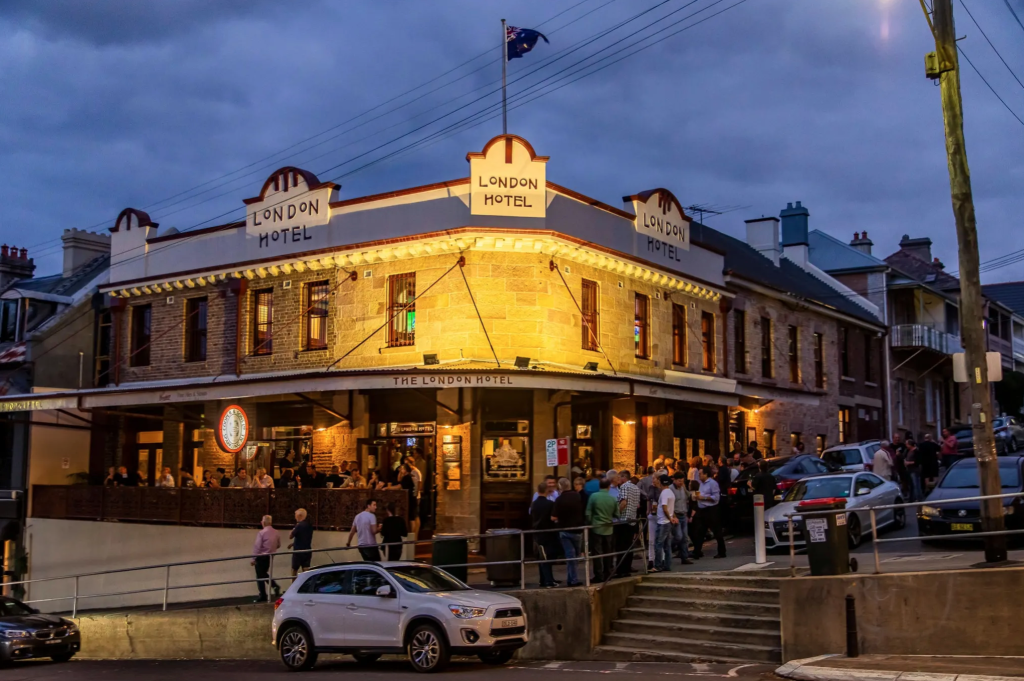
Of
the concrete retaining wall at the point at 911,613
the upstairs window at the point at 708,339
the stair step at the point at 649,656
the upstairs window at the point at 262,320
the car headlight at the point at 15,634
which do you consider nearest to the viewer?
the concrete retaining wall at the point at 911,613

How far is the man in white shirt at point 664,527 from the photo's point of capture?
17.2m

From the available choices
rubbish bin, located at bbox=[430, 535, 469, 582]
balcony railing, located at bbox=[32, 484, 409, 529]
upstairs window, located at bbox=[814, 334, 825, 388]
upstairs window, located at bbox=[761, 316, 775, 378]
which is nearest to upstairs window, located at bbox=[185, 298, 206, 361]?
balcony railing, located at bbox=[32, 484, 409, 529]

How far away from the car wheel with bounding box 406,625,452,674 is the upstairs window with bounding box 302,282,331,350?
39.2 feet

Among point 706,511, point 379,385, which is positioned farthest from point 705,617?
point 379,385

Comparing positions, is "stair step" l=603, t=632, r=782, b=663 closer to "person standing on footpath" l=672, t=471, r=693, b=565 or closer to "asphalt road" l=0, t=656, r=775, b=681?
"asphalt road" l=0, t=656, r=775, b=681

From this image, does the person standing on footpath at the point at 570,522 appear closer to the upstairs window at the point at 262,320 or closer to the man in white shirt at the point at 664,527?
the man in white shirt at the point at 664,527

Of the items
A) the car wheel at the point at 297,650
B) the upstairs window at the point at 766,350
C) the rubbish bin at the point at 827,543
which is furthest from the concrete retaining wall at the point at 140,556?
the upstairs window at the point at 766,350

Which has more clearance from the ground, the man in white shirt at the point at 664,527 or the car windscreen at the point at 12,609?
the man in white shirt at the point at 664,527

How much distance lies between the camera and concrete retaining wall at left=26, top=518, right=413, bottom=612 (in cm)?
2248

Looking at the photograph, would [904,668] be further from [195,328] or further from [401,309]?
[195,328]

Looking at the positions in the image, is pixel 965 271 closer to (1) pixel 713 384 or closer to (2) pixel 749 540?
(2) pixel 749 540

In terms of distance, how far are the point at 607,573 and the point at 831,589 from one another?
4.49 meters

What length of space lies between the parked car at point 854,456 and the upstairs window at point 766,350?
6963 millimetres

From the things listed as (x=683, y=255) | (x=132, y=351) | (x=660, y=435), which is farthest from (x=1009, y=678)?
(x=132, y=351)
